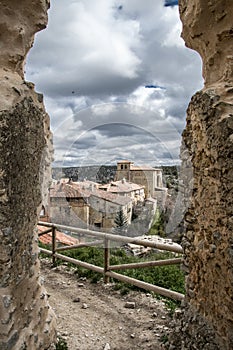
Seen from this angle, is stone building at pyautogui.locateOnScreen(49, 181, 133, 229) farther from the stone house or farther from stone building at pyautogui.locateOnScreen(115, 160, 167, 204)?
stone building at pyautogui.locateOnScreen(115, 160, 167, 204)

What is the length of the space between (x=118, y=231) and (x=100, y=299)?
177 inches

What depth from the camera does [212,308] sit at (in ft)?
8.54

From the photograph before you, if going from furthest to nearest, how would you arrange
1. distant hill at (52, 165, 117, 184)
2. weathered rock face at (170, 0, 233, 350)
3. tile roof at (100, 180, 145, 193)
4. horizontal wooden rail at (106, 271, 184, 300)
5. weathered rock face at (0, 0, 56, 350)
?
1. tile roof at (100, 180, 145, 193)
2. distant hill at (52, 165, 117, 184)
3. horizontal wooden rail at (106, 271, 184, 300)
4. weathered rock face at (0, 0, 56, 350)
5. weathered rock face at (170, 0, 233, 350)

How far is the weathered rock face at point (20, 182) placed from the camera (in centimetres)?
252

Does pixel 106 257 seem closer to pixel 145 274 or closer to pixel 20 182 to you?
pixel 145 274

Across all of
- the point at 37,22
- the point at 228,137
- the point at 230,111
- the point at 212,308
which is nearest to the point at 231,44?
the point at 230,111

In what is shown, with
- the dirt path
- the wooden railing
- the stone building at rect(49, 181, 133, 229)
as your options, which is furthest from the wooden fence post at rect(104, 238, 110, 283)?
the stone building at rect(49, 181, 133, 229)

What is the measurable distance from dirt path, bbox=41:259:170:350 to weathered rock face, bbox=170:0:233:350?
98 centimetres

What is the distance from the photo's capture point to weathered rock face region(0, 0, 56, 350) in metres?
2.52

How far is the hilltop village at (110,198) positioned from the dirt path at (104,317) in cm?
370

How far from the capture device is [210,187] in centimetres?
261

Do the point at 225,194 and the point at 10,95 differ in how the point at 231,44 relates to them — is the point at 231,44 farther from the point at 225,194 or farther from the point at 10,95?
the point at 10,95

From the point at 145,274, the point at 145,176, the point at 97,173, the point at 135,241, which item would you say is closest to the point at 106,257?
the point at 145,274

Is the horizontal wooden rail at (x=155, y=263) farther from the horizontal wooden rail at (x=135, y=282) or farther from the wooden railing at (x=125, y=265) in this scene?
the horizontal wooden rail at (x=135, y=282)
